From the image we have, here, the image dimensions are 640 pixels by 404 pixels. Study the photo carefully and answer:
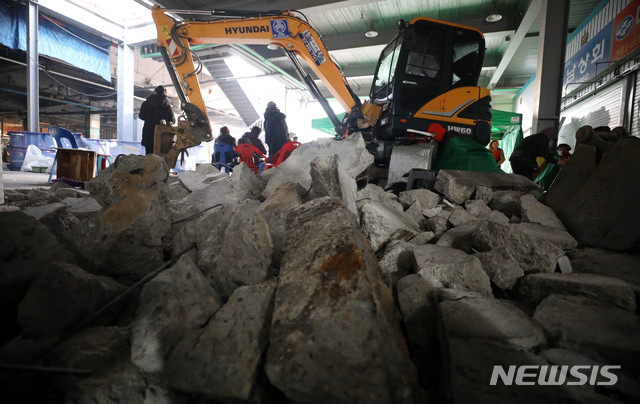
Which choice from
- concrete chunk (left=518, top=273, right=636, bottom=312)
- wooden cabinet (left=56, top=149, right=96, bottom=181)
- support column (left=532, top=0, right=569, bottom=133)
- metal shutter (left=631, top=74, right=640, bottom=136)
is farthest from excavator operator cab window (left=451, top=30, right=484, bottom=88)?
wooden cabinet (left=56, top=149, right=96, bottom=181)

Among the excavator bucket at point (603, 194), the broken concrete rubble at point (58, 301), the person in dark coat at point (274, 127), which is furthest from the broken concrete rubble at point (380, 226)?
the person in dark coat at point (274, 127)

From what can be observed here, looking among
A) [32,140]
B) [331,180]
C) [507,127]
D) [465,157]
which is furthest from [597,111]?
[32,140]

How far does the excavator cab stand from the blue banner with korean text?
4.39 meters

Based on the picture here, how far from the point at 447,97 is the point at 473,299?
3.61 metres

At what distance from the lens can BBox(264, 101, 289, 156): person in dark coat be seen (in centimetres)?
582

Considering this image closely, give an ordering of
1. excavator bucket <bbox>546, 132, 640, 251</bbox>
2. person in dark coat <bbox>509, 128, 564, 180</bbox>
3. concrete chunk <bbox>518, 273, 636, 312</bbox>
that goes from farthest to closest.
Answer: person in dark coat <bbox>509, 128, 564, 180</bbox>, excavator bucket <bbox>546, 132, 640, 251</bbox>, concrete chunk <bbox>518, 273, 636, 312</bbox>

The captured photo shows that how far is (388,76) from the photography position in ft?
13.9

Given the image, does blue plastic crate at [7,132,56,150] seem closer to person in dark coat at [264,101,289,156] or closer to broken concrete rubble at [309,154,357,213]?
person in dark coat at [264,101,289,156]

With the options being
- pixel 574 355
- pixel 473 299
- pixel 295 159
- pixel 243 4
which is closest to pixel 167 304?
pixel 473 299

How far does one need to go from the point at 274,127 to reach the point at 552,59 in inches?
218

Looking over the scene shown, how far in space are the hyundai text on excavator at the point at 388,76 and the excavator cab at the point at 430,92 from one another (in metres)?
0.01

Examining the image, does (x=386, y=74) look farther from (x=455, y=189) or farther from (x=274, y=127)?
(x=455, y=189)

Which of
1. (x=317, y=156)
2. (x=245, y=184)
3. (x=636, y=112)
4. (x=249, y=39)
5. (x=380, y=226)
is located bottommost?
(x=380, y=226)

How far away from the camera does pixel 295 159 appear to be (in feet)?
9.12
